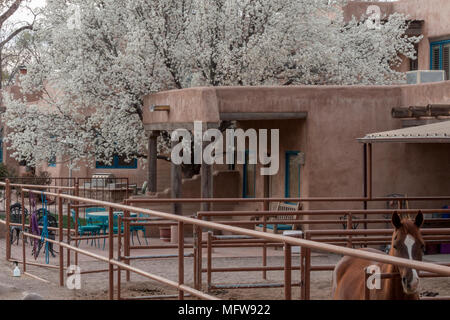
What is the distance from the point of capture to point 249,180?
25188 mm

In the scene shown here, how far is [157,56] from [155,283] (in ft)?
40.1

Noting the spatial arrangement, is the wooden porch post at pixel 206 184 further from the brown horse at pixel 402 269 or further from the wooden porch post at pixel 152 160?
the brown horse at pixel 402 269

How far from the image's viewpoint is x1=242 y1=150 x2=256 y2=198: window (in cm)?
2481

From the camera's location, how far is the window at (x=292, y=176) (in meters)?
20.8

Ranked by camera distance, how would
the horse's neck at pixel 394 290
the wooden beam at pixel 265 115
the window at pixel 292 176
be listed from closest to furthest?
the horse's neck at pixel 394 290 → the wooden beam at pixel 265 115 → the window at pixel 292 176

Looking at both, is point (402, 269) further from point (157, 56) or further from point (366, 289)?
point (157, 56)

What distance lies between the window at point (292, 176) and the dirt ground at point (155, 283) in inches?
139

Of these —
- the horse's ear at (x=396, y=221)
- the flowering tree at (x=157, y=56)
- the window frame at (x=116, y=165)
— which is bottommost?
the horse's ear at (x=396, y=221)

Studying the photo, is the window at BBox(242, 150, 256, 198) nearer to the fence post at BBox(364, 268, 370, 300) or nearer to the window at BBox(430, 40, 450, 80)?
the window at BBox(430, 40, 450, 80)

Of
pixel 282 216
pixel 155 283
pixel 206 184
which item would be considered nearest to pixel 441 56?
pixel 282 216

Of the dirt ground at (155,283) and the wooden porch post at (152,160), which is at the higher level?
the wooden porch post at (152,160)

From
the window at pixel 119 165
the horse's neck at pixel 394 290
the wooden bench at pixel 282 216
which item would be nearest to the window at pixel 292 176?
the wooden bench at pixel 282 216

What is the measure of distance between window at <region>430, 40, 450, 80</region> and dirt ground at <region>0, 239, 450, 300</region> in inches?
469
